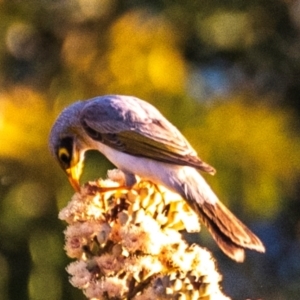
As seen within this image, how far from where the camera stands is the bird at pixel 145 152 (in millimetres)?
2066

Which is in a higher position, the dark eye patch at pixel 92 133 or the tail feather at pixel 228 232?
the dark eye patch at pixel 92 133

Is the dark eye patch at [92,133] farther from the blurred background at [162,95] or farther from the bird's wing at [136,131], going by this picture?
the blurred background at [162,95]

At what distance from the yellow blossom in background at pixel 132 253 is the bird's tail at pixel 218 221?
→ 141 millimetres

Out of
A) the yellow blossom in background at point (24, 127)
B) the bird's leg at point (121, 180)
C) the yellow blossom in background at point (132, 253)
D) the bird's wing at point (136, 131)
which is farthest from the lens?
the yellow blossom in background at point (24, 127)

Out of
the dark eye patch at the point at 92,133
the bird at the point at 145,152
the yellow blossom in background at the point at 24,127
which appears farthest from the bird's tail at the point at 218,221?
the yellow blossom in background at the point at 24,127

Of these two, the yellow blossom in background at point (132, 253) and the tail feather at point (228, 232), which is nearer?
the yellow blossom in background at point (132, 253)

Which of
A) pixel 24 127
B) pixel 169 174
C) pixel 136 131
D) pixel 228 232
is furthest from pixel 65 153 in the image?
pixel 228 232

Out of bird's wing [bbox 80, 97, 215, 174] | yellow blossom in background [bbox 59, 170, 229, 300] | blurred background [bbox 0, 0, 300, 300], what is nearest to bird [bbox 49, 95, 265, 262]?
bird's wing [bbox 80, 97, 215, 174]

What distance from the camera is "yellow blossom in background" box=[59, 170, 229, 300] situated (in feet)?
5.61

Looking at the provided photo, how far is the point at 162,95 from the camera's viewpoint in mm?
3176

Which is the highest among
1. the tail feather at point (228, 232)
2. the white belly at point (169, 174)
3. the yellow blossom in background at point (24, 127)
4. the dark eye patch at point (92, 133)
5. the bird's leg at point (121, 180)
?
the bird's leg at point (121, 180)

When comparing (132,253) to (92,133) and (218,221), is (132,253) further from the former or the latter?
(92,133)

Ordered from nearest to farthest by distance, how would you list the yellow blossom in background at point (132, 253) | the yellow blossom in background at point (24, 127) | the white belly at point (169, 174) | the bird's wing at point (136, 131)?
the yellow blossom in background at point (132, 253)
the white belly at point (169, 174)
the bird's wing at point (136, 131)
the yellow blossom in background at point (24, 127)

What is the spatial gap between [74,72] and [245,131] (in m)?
0.61
